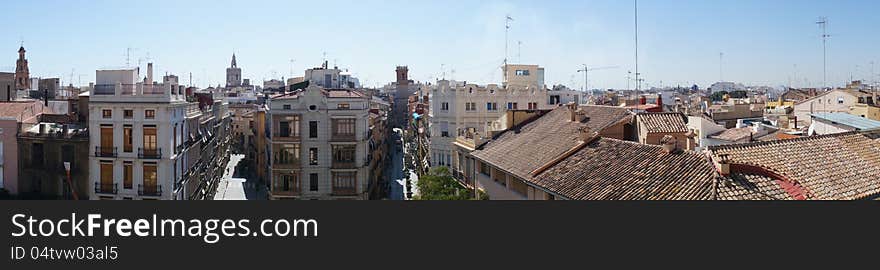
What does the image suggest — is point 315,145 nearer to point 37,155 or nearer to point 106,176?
point 106,176

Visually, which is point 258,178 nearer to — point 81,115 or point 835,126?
point 81,115

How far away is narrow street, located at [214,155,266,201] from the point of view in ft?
101

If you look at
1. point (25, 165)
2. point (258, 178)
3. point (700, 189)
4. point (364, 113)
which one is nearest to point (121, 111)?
point (25, 165)

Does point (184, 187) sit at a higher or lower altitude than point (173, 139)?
lower

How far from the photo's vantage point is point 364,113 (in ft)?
80.5

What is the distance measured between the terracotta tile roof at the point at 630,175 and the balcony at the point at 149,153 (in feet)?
37.3

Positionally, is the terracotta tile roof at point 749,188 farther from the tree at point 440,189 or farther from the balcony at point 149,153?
the balcony at point 149,153

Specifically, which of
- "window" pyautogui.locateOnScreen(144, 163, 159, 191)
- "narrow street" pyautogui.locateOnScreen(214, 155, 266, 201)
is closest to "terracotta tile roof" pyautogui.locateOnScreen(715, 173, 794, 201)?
"window" pyautogui.locateOnScreen(144, 163, 159, 191)

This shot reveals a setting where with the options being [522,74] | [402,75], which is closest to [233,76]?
[402,75]

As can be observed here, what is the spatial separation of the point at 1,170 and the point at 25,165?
68 cm

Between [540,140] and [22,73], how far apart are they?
31.6 m

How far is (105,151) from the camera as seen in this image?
20906 millimetres

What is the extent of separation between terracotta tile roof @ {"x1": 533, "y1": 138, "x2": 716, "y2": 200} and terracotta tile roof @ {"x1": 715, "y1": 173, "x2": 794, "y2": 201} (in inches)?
7.0

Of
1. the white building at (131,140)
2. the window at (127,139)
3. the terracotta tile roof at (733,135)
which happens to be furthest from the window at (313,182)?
the terracotta tile roof at (733,135)
